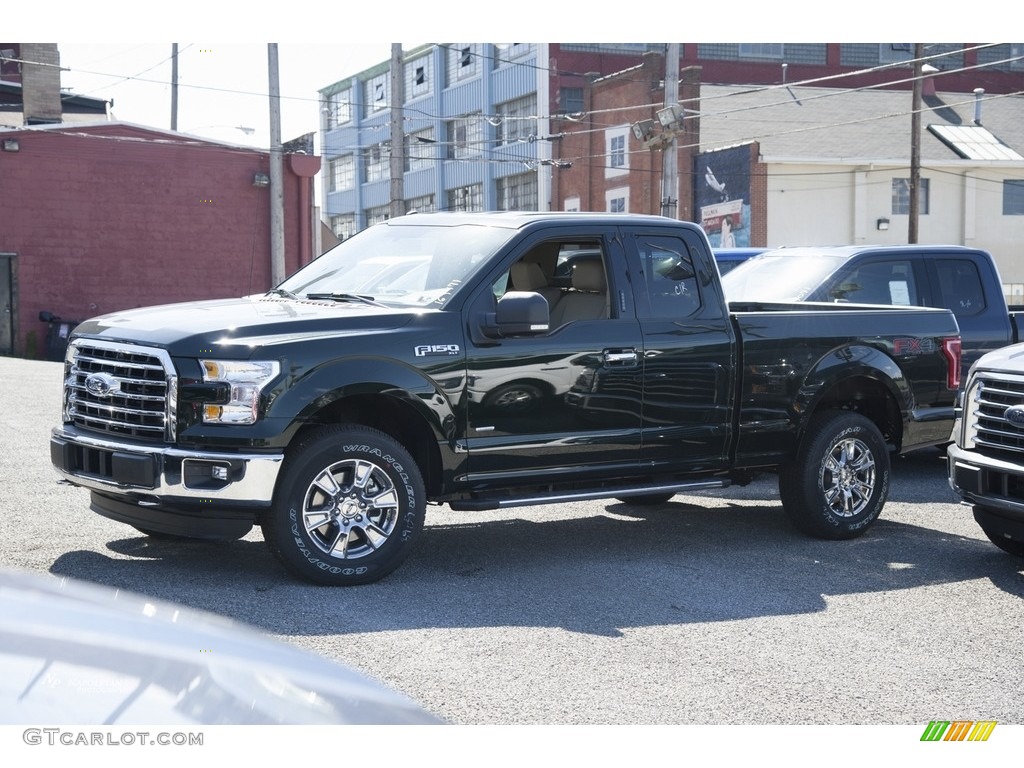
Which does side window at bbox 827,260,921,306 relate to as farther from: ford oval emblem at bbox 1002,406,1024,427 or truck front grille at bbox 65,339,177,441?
truck front grille at bbox 65,339,177,441

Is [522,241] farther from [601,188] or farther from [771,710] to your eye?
[601,188]

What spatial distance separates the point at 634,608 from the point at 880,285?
20.5 feet

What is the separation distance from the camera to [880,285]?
11750 mm

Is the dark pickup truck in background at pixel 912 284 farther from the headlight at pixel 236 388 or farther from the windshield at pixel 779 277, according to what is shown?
the headlight at pixel 236 388

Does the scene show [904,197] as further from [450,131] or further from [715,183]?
[450,131]

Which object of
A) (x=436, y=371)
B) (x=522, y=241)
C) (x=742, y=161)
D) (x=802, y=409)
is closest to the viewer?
(x=436, y=371)

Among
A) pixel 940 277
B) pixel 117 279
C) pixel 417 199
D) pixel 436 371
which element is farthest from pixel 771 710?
pixel 417 199

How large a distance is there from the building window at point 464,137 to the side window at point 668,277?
47.7 metres

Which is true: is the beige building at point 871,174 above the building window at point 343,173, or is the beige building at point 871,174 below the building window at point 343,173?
below

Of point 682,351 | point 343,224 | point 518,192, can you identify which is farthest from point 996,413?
point 343,224

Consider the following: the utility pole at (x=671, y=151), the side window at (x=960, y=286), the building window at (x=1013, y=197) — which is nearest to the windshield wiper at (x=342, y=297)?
the side window at (x=960, y=286)

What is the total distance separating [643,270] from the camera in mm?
7965

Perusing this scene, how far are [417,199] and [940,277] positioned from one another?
171 feet

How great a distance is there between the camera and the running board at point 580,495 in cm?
707
